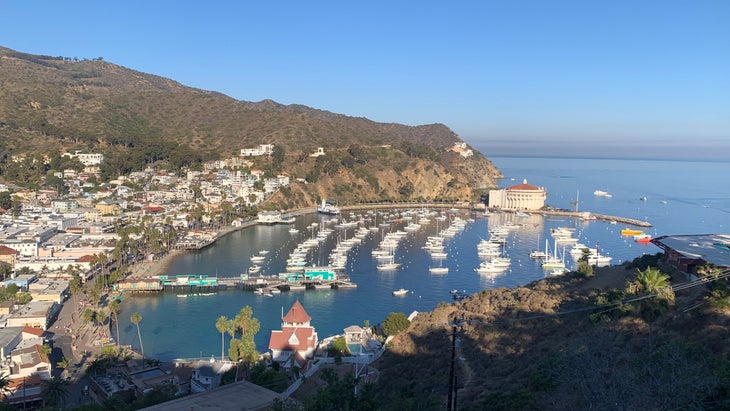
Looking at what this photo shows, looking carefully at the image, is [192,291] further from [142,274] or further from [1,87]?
[1,87]

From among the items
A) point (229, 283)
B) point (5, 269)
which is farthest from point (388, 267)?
point (5, 269)

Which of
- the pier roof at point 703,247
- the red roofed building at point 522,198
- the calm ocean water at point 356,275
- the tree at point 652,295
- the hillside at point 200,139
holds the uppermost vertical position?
the hillside at point 200,139

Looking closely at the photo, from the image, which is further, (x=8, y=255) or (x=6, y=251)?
(x=6, y=251)

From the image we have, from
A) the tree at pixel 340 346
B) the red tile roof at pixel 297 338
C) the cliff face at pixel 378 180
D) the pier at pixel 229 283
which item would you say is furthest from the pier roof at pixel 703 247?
the cliff face at pixel 378 180

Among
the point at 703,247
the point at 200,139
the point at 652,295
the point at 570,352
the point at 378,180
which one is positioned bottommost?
the point at 570,352

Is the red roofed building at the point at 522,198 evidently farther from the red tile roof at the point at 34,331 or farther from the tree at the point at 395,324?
the red tile roof at the point at 34,331

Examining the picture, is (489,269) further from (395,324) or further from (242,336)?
(242,336)

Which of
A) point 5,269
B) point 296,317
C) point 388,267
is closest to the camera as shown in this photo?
point 296,317
